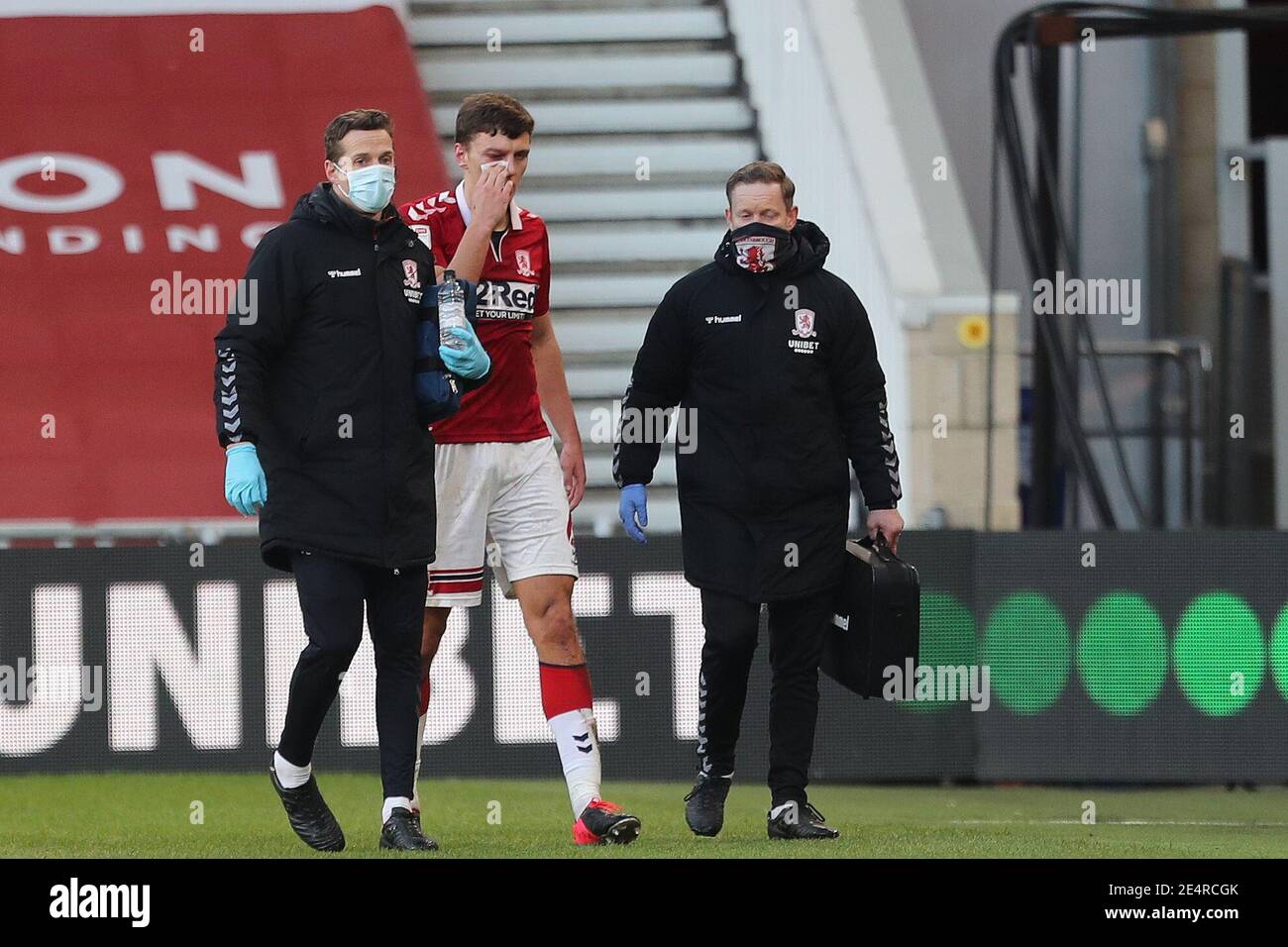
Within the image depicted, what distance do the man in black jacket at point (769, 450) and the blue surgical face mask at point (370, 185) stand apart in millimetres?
1005

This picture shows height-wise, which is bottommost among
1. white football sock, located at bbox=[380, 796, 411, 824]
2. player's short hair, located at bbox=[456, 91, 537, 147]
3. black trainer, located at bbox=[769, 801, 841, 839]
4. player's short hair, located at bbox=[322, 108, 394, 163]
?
black trainer, located at bbox=[769, 801, 841, 839]

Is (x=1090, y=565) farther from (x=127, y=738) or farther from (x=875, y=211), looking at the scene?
(x=127, y=738)

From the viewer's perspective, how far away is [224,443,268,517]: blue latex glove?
5984mm

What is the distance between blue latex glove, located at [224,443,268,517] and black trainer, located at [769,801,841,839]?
1.79 metres

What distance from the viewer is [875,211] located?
11469 millimetres

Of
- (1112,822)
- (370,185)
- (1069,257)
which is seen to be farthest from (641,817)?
(1069,257)

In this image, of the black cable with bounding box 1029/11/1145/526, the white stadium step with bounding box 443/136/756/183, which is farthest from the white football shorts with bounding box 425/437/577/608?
the white stadium step with bounding box 443/136/756/183

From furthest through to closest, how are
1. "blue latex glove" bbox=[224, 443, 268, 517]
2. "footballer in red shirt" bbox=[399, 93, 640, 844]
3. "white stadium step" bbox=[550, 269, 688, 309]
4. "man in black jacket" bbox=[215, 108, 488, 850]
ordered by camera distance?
"white stadium step" bbox=[550, 269, 688, 309] < "footballer in red shirt" bbox=[399, 93, 640, 844] < "man in black jacket" bbox=[215, 108, 488, 850] < "blue latex glove" bbox=[224, 443, 268, 517]

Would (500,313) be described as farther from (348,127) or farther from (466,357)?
(348,127)

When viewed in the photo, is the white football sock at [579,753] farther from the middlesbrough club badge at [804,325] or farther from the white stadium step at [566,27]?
the white stadium step at [566,27]

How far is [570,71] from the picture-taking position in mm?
13453

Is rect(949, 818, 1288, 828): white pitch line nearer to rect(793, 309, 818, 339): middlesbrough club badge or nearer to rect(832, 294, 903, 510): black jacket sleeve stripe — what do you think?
rect(832, 294, 903, 510): black jacket sleeve stripe

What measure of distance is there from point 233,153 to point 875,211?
131 inches

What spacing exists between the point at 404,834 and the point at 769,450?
151 cm
